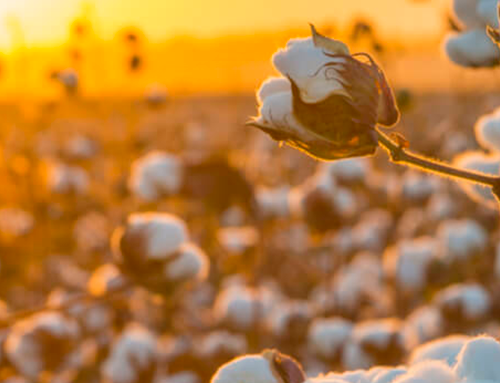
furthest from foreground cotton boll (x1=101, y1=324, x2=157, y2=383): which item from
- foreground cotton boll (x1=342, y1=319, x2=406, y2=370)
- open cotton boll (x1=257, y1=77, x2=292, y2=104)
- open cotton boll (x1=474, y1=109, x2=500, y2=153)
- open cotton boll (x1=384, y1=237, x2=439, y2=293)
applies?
open cotton boll (x1=257, y1=77, x2=292, y2=104)

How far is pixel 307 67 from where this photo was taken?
0.92 meters

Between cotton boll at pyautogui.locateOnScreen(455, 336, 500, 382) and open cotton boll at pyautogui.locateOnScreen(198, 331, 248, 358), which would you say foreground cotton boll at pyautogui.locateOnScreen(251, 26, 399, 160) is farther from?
open cotton boll at pyautogui.locateOnScreen(198, 331, 248, 358)

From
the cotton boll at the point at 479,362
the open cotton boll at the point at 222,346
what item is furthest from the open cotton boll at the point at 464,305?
the cotton boll at the point at 479,362

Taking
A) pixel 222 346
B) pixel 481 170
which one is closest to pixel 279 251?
pixel 222 346

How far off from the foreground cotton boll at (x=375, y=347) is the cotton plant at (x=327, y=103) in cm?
215

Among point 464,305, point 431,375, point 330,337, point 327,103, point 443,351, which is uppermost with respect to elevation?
point 464,305

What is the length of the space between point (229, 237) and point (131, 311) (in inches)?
25.7

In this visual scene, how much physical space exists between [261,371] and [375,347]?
2.28m

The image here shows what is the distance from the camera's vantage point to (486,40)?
4.32ft

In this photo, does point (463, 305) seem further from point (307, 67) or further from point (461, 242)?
point (307, 67)

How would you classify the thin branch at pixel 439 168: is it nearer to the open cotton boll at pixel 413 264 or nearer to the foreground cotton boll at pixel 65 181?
the open cotton boll at pixel 413 264

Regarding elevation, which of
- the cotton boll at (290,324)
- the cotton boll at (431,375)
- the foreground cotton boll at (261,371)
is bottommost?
the cotton boll at (431,375)

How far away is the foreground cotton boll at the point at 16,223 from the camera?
239 inches

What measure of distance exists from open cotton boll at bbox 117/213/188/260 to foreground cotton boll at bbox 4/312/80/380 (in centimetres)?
99
